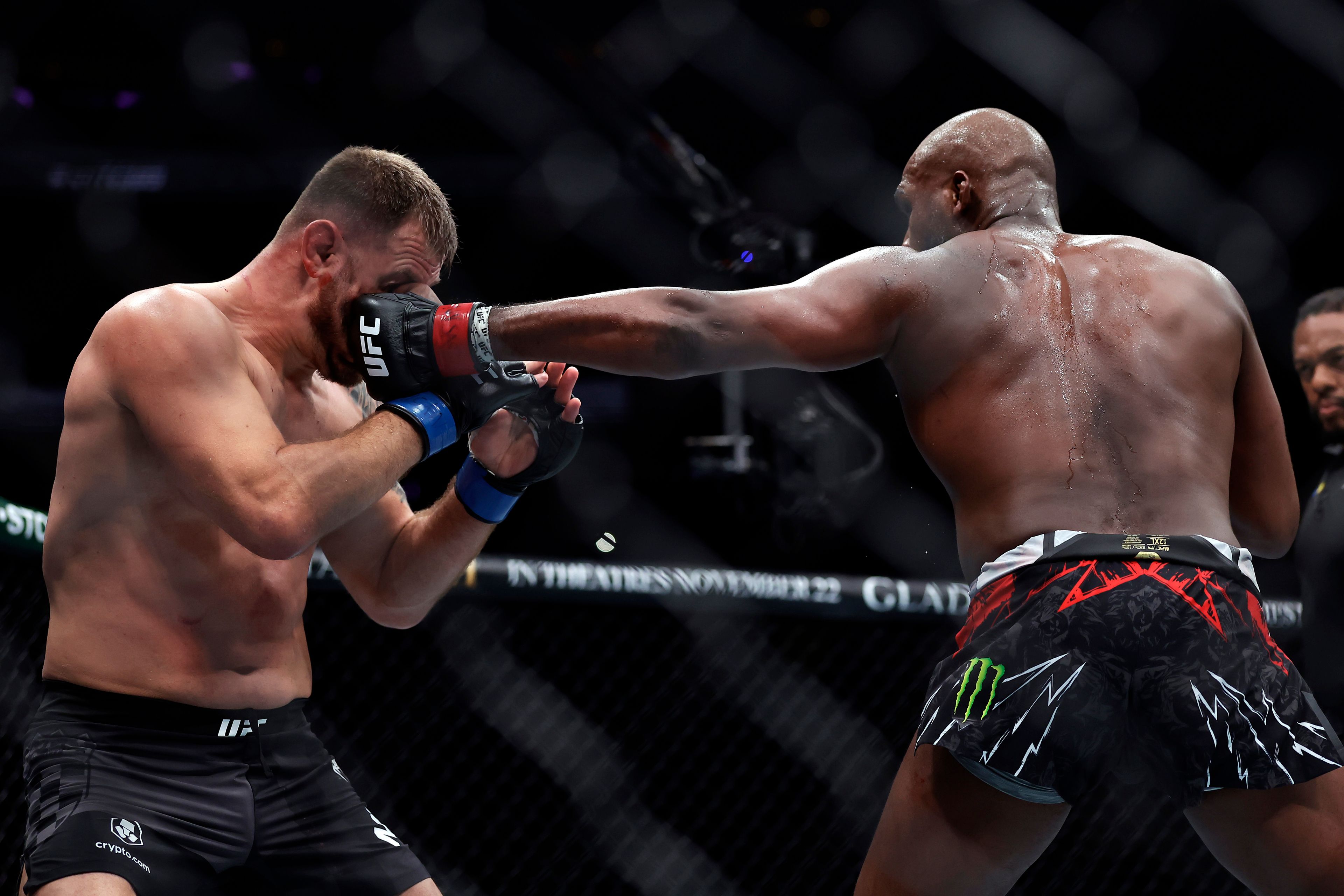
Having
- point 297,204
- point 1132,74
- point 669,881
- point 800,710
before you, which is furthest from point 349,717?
point 1132,74

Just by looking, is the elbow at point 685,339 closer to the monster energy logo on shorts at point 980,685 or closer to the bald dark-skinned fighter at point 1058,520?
the bald dark-skinned fighter at point 1058,520

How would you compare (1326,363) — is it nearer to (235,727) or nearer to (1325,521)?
(1325,521)

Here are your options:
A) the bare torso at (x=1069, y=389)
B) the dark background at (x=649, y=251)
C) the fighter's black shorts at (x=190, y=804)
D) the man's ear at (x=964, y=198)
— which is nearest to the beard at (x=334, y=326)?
the fighter's black shorts at (x=190, y=804)

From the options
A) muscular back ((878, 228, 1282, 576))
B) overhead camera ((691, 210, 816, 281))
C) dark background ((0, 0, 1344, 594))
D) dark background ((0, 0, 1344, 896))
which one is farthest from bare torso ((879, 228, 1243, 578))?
dark background ((0, 0, 1344, 594))

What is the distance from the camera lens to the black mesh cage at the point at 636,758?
3.19 m

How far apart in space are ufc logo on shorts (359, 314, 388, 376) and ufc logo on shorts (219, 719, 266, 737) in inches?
19.2

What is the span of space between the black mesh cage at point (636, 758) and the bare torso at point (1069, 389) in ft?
6.06

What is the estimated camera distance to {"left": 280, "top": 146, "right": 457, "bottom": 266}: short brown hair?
184 centimetres

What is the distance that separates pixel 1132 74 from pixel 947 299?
3027mm

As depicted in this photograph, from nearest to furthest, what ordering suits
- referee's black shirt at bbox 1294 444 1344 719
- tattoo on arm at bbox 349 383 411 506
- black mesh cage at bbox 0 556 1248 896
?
tattoo on arm at bbox 349 383 411 506, referee's black shirt at bbox 1294 444 1344 719, black mesh cage at bbox 0 556 1248 896

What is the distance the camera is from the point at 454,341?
1657 millimetres

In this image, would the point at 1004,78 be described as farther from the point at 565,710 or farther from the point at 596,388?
the point at 565,710

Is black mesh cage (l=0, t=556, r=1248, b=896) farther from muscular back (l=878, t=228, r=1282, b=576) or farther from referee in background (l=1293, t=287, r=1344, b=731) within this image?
muscular back (l=878, t=228, r=1282, b=576)

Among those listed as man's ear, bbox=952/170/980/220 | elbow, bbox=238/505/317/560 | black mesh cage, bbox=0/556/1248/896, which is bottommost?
black mesh cage, bbox=0/556/1248/896
